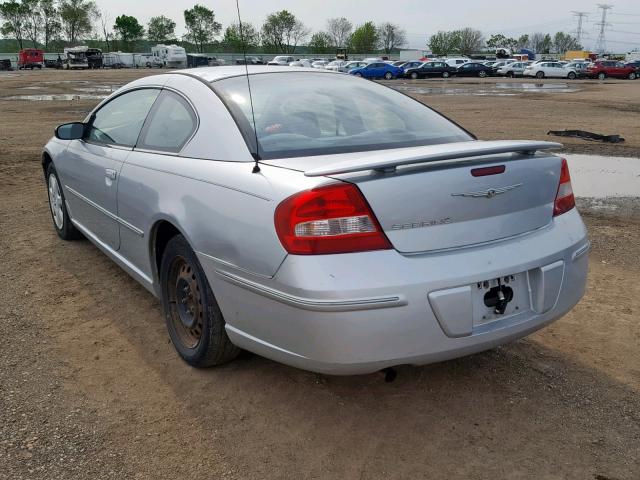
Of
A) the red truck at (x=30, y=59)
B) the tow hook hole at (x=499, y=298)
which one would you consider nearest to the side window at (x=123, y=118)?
the tow hook hole at (x=499, y=298)

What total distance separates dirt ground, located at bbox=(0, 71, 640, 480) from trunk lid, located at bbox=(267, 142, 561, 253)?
86 cm

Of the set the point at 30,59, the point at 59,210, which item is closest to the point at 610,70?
the point at 59,210

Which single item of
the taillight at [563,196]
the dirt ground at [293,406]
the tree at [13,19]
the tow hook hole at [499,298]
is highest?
the tree at [13,19]

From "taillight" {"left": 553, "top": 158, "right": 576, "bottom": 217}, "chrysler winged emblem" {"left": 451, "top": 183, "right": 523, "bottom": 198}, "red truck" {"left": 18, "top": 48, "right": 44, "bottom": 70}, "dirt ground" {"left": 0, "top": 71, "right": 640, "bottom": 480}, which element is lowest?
"dirt ground" {"left": 0, "top": 71, "right": 640, "bottom": 480}

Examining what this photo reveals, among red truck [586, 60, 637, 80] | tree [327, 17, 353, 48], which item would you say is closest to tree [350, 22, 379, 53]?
tree [327, 17, 353, 48]

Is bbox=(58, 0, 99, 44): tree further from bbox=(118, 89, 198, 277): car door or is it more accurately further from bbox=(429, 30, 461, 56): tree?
bbox=(118, 89, 198, 277): car door

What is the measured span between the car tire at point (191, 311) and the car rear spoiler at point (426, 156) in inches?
34.8

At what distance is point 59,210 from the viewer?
5332mm

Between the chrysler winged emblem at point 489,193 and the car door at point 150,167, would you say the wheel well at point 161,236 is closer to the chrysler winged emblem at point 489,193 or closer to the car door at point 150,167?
the car door at point 150,167

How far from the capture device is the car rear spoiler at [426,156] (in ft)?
7.70

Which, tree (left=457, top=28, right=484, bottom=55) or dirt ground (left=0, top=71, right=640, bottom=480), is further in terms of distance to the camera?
tree (left=457, top=28, right=484, bottom=55)

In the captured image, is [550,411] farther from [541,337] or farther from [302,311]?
[302,311]

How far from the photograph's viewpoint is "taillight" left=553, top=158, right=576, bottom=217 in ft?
9.30

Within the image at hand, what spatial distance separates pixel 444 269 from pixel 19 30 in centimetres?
12039
